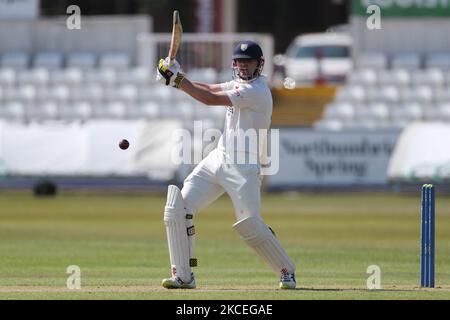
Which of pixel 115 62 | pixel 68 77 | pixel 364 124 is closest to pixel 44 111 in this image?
pixel 68 77

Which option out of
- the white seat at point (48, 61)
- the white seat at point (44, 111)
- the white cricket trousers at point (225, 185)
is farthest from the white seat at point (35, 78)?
the white cricket trousers at point (225, 185)

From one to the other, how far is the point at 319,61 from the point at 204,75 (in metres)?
3.05

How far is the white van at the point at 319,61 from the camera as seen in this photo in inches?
1148

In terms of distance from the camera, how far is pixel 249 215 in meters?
9.05

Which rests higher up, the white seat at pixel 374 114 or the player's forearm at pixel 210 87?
the player's forearm at pixel 210 87

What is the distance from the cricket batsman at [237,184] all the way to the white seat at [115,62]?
1963 centimetres

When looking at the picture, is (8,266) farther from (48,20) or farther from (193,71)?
(48,20)

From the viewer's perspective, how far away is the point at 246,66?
9141 mm

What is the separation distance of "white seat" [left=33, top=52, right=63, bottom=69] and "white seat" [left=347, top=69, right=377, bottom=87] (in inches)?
245

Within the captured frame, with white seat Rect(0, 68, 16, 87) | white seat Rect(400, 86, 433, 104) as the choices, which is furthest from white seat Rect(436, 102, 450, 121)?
white seat Rect(0, 68, 16, 87)

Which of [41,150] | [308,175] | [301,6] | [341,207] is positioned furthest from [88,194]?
[301,6]

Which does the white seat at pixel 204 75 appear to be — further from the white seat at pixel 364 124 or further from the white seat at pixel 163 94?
the white seat at pixel 364 124

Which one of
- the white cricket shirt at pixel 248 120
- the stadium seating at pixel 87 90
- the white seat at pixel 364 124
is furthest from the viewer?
the stadium seating at pixel 87 90

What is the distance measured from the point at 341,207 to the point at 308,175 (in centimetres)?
319
